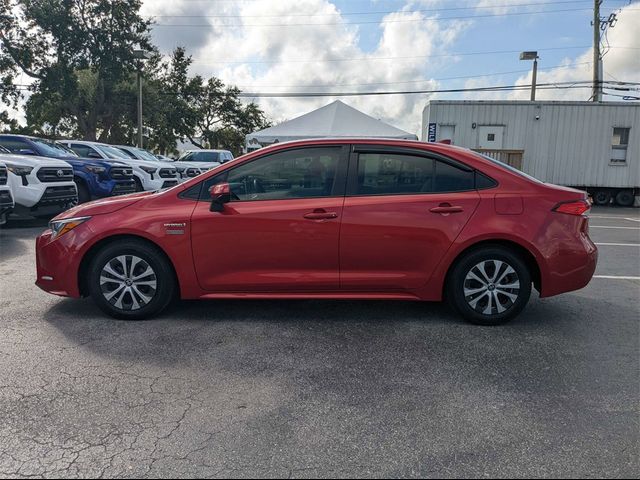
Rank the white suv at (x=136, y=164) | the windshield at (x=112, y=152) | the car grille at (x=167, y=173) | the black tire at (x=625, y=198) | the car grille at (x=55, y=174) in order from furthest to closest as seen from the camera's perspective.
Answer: the black tire at (x=625, y=198) → the car grille at (x=167, y=173) → the windshield at (x=112, y=152) → the white suv at (x=136, y=164) → the car grille at (x=55, y=174)

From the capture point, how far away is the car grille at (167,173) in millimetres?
14825

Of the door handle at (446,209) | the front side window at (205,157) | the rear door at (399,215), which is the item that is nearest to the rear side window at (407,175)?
the rear door at (399,215)

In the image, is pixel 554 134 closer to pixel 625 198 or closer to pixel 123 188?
pixel 625 198

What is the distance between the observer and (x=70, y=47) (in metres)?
28.1

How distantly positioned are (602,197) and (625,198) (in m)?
0.79

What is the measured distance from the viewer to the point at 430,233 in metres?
4.22

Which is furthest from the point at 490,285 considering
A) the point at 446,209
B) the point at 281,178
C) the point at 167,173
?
the point at 167,173

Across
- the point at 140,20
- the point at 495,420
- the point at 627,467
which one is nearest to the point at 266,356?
the point at 495,420

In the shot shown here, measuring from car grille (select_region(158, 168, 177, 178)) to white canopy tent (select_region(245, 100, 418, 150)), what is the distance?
2439 millimetres

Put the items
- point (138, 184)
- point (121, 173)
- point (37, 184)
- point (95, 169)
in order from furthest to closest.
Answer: point (138, 184) < point (121, 173) < point (95, 169) < point (37, 184)

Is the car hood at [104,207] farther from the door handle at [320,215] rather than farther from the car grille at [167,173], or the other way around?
the car grille at [167,173]

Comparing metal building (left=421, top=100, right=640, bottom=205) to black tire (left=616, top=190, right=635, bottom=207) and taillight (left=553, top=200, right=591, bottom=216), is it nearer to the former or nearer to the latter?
black tire (left=616, top=190, right=635, bottom=207)

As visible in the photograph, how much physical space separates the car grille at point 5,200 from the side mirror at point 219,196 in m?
5.87

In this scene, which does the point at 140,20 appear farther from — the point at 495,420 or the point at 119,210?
the point at 495,420
